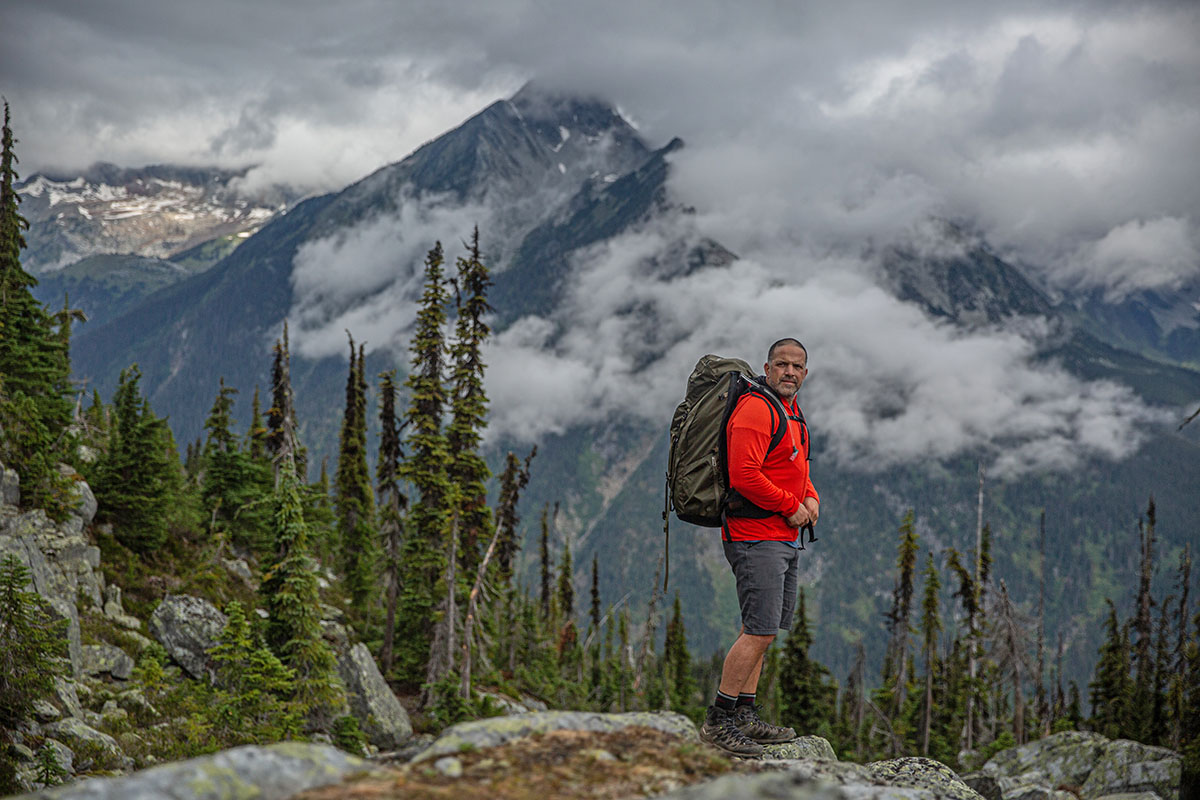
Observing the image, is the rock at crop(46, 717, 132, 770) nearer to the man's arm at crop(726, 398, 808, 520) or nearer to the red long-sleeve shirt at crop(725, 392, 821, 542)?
the red long-sleeve shirt at crop(725, 392, 821, 542)

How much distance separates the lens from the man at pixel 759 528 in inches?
270

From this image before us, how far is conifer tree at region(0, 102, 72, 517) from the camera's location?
1952cm

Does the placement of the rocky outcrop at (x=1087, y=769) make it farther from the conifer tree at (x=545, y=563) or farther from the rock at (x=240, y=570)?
the conifer tree at (x=545, y=563)

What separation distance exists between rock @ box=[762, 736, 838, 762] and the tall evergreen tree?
23.2 meters

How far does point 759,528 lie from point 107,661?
1732cm

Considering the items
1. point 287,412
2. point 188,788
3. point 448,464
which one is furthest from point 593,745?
point 287,412

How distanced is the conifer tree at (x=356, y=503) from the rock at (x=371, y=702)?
13.1m

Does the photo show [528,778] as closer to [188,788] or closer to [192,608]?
[188,788]

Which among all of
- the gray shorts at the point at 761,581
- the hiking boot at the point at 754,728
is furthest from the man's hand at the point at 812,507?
the hiking boot at the point at 754,728

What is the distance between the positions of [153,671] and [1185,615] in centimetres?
5888

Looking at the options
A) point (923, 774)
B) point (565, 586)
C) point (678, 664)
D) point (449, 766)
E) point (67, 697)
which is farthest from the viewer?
point (565, 586)

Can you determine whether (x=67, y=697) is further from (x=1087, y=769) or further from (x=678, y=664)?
(x=678, y=664)

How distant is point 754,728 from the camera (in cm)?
720

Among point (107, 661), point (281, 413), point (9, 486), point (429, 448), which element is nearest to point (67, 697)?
point (107, 661)
